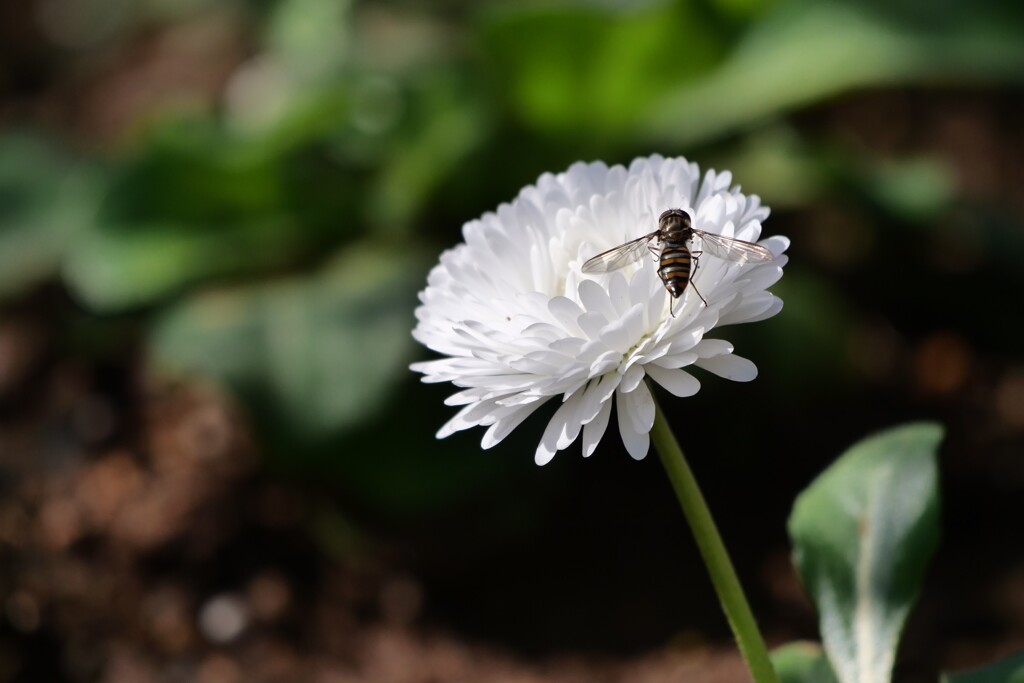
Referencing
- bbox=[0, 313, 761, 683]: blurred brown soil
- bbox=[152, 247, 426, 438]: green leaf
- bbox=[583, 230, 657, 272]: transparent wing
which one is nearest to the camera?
bbox=[583, 230, 657, 272]: transparent wing

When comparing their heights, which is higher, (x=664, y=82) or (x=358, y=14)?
(x=358, y=14)

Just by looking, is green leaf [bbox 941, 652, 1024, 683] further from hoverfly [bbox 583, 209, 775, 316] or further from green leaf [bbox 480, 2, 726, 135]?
green leaf [bbox 480, 2, 726, 135]

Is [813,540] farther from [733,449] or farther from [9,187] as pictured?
[9,187]

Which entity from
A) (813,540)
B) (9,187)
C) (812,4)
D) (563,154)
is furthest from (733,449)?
(9,187)

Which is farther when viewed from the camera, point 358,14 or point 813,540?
point 358,14

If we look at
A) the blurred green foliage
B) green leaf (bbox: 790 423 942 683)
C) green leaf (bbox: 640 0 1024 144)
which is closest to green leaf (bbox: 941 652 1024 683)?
green leaf (bbox: 790 423 942 683)

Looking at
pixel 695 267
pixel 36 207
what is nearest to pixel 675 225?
pixel 695 267
